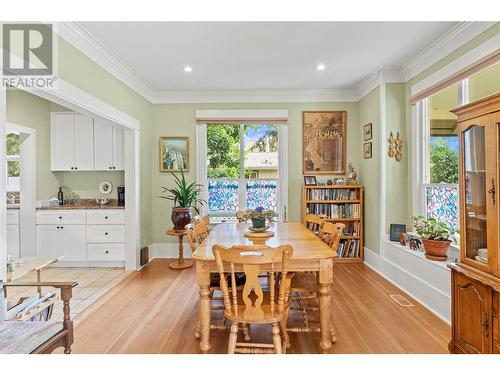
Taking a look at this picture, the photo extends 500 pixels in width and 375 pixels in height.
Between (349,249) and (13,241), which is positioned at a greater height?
(13,241)

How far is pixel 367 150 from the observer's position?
461cm

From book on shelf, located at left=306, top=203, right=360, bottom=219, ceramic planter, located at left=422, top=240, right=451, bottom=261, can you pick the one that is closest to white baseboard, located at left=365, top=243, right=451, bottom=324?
ceramic planter, located at left=422, top=240, right=451, bottom=261

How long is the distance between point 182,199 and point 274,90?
233 cm

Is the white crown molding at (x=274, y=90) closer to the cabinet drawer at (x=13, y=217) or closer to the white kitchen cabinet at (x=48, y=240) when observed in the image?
the white kitchen cabinet at (x=48, y=240)

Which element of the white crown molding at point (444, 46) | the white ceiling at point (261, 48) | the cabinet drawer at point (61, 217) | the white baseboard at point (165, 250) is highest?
the white ceiling at point (261, 48)

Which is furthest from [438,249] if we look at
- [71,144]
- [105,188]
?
[71,144]

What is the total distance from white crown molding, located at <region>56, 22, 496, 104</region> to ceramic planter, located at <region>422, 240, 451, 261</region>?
1.98 metres

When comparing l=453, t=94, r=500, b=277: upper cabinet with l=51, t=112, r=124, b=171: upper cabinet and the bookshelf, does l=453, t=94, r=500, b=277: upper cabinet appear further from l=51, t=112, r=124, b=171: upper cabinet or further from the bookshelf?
l=51, t=112, r=124, b=171: upper cabinet

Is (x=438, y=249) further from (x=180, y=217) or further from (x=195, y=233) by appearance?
(x=180, y=217)

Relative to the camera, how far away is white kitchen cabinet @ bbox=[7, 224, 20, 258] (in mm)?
4457

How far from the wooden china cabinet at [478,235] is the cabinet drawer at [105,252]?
419cm

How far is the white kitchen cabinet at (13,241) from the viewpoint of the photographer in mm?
4457

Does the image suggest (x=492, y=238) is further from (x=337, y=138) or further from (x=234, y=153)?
(x=234, y=153)

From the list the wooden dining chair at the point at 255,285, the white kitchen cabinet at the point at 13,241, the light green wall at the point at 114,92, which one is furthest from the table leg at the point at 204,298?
the white kitchen cabinet at the point at 13,241
